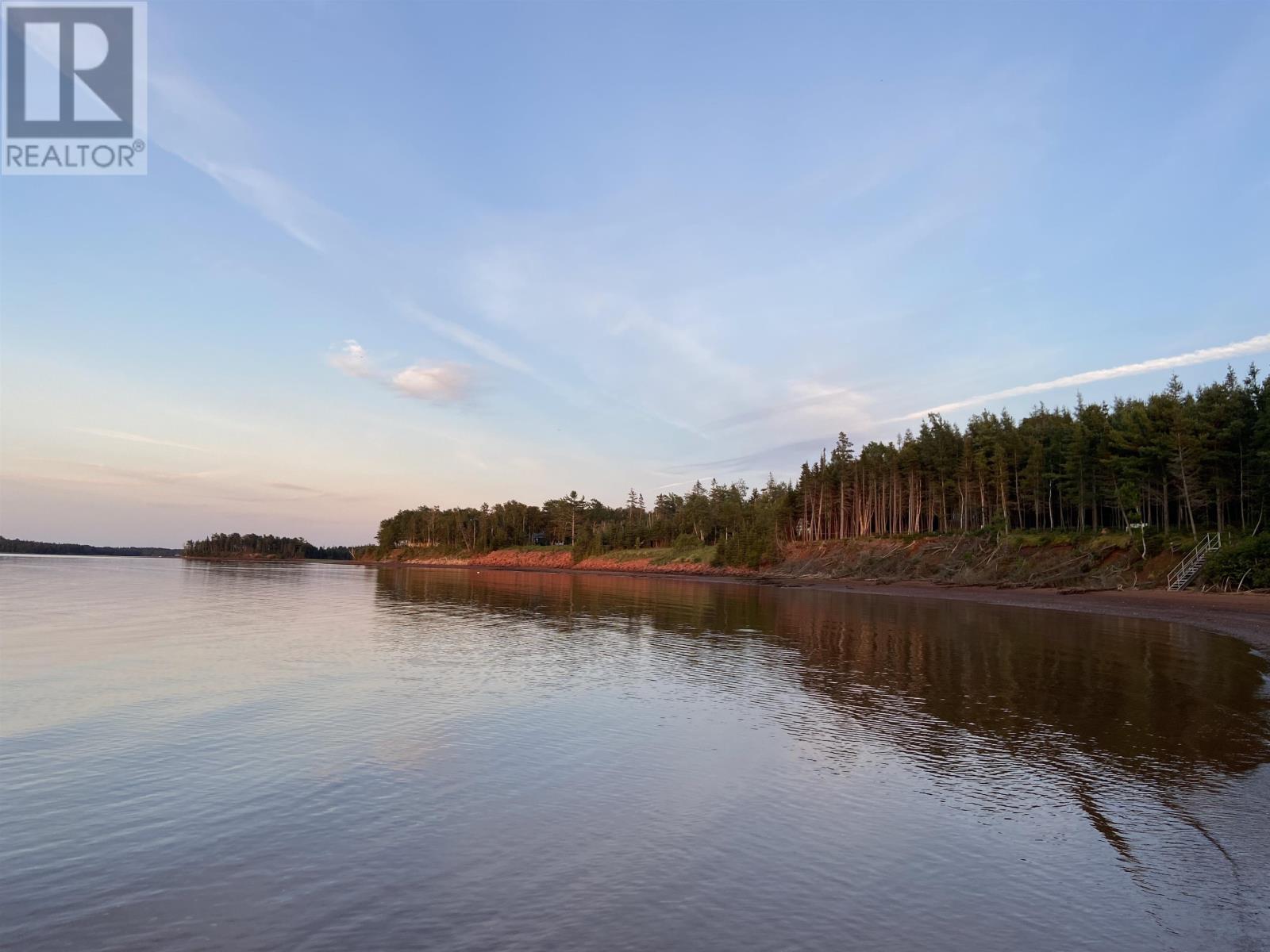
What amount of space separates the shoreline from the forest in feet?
35.7

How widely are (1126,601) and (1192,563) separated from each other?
6.96 meters

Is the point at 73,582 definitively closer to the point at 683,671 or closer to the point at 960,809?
the point at 683,671

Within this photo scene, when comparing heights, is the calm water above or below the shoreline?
above

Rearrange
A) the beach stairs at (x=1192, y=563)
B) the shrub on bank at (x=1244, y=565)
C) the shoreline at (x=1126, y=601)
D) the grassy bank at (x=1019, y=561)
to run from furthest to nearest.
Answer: the beach stairs at (x=1192, y=563) → the grassy bank at (x=1019, y=561) → the shrub on bank at (x=1244, y=565) → the shoreline at (x=1126, y=601)

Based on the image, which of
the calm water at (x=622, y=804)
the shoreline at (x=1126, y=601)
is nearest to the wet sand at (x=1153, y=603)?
the shoreline at (x=1126, y=601)

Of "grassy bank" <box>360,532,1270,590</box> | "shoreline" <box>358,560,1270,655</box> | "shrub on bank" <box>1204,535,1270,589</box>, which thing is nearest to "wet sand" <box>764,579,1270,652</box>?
"shoreline" <box>358,560,1270,655</box>

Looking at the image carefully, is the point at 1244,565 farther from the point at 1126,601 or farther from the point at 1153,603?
the point at 1126,601

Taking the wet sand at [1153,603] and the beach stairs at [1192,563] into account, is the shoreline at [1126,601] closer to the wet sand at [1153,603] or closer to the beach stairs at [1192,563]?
the wet sand at [1153,603]

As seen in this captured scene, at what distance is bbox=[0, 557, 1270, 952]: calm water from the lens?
7.66 m

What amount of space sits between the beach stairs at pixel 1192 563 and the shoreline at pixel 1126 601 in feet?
5.65

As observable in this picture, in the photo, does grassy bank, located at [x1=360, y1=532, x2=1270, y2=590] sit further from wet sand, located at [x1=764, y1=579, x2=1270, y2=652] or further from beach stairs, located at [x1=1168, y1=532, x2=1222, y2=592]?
wet sand, located at [x1=764, y1=579, x2=1270, y2=652]

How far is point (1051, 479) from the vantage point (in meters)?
81.7

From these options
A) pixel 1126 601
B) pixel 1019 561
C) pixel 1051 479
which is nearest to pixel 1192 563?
pixel 1126 601

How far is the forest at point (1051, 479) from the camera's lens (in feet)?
195
